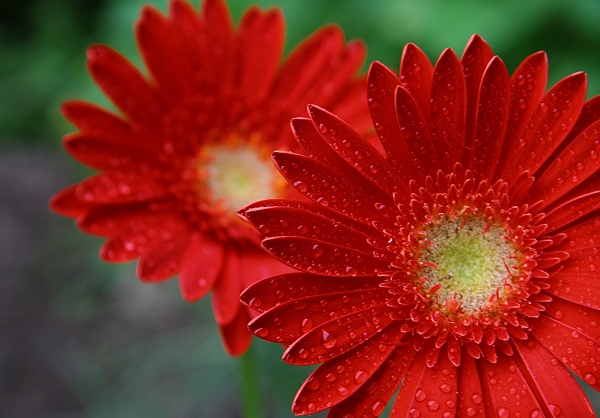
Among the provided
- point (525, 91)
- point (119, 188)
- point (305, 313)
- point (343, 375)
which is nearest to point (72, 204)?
point (119, 188)

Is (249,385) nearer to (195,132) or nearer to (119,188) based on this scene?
(119,188)

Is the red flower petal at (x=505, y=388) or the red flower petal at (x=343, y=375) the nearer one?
the red flower petal at (x=343, y=375)

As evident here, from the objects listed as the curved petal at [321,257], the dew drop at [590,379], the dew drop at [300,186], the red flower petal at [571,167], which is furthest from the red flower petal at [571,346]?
the dew drop at [300,186]

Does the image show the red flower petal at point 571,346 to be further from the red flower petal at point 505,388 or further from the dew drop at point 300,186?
the dew drop at point 300,186

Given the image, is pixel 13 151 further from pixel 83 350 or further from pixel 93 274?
pixel 83 350

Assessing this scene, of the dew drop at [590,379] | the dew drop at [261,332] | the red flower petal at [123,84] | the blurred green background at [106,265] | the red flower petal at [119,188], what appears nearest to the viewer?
the dew drop at [261,332]

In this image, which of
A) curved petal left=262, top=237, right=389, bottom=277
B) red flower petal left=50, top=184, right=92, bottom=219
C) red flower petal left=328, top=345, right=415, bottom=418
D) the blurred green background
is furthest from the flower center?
red flower petal left=328, top=345, right=415, bottom=418

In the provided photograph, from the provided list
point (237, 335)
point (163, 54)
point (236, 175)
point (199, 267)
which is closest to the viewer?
point (237, 335)

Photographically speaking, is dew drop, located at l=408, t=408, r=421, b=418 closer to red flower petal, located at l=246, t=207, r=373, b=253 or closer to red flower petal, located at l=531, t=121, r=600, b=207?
red flower petal, located at l=246, t=207, r=373, b=253
